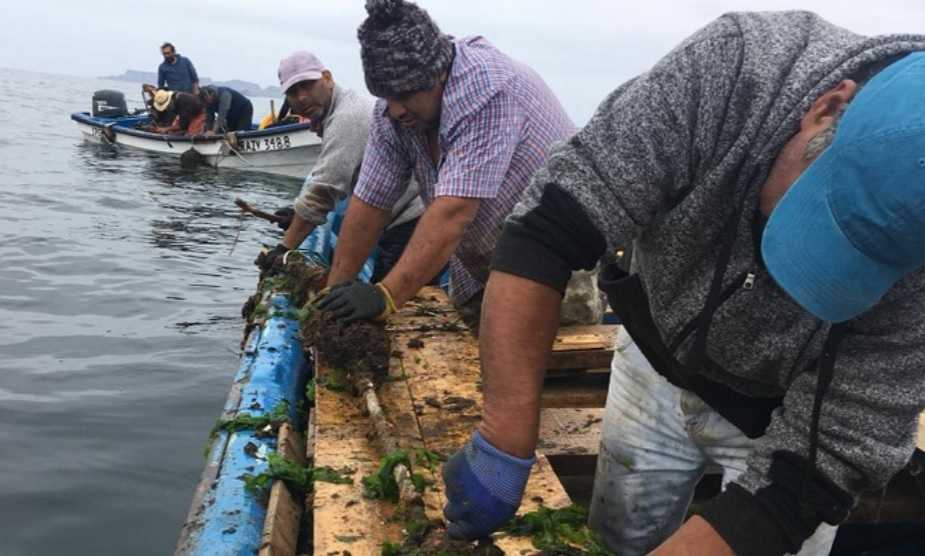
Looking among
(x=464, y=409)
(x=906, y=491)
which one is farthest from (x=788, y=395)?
(x=906, y=491)

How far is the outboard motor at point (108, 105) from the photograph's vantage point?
21.9 meters

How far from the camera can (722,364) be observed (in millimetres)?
2025

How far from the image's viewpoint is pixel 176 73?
1927 cm

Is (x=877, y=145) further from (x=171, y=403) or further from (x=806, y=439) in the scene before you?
(x=171, y=403)

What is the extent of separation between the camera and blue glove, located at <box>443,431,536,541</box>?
70.9 inches

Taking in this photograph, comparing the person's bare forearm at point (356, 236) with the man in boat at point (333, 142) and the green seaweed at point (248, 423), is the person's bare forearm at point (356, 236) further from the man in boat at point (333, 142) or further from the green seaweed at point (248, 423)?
the man in boat at point (333, 142)

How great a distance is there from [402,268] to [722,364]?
1.42m

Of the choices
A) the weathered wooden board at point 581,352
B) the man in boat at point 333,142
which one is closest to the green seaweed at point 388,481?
the weathered wooden board at point 581,352

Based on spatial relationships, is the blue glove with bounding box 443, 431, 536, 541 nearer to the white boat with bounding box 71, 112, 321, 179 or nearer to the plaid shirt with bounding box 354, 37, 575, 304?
the plaid shirt with bounding box 354, 37, 575, 304

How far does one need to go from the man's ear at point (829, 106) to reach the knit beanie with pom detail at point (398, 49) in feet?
5.66

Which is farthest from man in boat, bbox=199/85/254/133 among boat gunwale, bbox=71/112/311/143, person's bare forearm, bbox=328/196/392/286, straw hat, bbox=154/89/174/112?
person's bare forearm, bbox=328/196/392/286

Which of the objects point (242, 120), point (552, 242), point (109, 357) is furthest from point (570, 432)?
point (242, 120)

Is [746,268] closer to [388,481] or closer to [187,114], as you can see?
[388,481]

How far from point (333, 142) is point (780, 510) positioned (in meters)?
3.91
